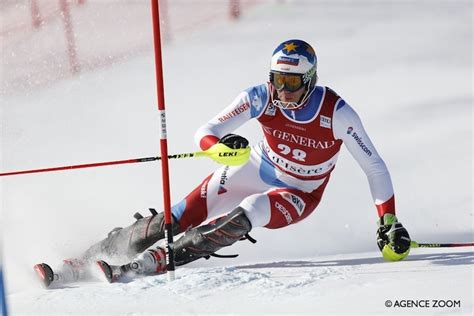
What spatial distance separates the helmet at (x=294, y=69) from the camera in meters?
6.02

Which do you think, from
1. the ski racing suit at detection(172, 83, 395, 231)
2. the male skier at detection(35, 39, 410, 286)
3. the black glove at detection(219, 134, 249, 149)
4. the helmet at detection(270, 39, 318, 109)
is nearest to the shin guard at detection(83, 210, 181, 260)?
the male skier at detection(35, 39, 410, 286)

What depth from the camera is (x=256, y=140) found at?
9.38m

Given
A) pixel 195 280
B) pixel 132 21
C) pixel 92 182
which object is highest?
pixel 132 21

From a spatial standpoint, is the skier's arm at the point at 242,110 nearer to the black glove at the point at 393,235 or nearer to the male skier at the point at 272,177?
the male skier at the point at 272,177

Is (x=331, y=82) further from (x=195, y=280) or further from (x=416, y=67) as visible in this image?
(x=195, y=280)

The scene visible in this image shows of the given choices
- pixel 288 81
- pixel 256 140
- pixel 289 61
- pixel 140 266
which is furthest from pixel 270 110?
pixel 256 140

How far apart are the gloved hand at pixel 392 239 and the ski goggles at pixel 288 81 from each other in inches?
36.6

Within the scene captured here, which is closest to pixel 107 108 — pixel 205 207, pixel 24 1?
pixel 24 1

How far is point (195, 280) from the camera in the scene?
18.0ft

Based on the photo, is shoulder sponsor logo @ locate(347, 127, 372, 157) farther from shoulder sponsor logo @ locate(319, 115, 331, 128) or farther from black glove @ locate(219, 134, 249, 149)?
black glove @ locate(219, 134, 249, 149)

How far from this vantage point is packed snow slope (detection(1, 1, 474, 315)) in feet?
17.4

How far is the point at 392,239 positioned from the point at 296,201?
632 millimetres

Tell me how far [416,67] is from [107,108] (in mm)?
3989

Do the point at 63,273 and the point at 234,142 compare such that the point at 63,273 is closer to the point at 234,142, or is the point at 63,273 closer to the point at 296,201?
the point at 234,142
